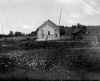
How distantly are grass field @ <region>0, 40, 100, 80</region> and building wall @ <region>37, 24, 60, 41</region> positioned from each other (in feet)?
76.1

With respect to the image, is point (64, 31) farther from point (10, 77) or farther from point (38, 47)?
point (10, 77)

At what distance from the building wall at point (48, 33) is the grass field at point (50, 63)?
23.2m

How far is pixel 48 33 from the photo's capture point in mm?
37500

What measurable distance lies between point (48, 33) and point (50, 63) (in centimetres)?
2607

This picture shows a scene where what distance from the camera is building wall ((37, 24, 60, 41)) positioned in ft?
121

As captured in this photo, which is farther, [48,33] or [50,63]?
[48,33]

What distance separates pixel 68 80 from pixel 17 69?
135 inches

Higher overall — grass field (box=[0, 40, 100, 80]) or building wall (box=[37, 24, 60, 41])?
building wall (box=[37, 24, 60, 41])

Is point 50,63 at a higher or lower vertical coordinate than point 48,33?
lower

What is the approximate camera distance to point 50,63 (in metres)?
11.6

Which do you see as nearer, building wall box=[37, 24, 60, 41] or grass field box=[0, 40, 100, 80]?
grass field box=[0, 40, 100, 80]

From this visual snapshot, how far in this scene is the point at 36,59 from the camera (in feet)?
39.2

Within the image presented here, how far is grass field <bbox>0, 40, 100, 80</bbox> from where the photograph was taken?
1043 centimetres

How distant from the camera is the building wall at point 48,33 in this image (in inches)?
1448
